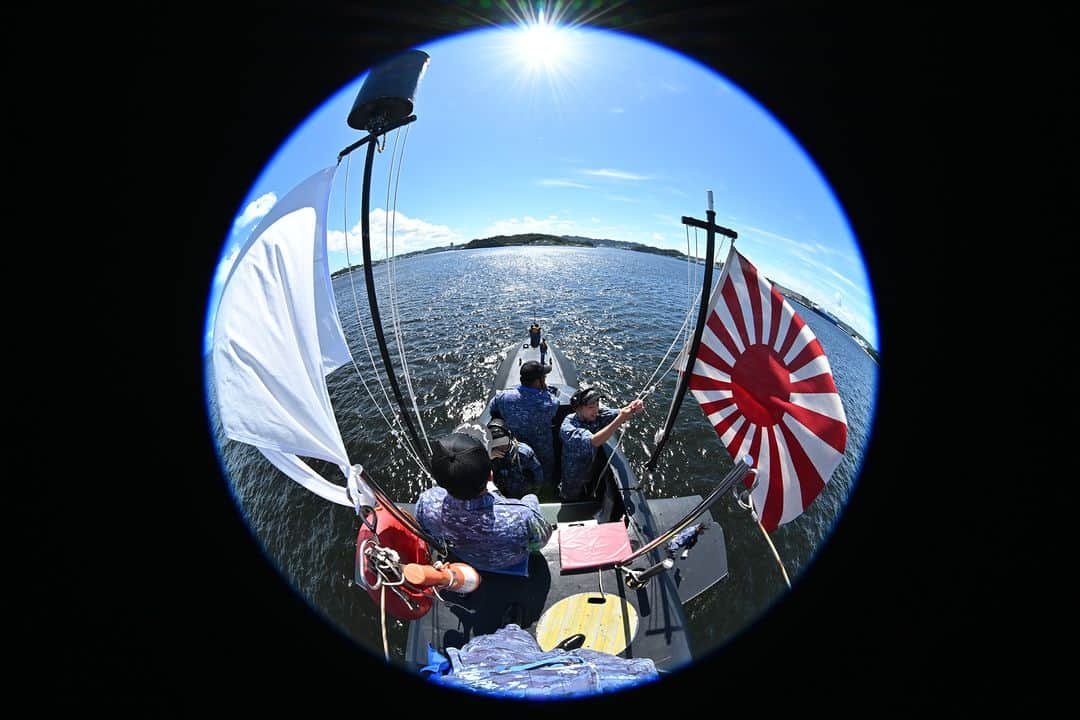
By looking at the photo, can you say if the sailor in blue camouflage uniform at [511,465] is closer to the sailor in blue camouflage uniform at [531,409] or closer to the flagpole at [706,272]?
the sailor in blue camouflage uniform at [531,409]

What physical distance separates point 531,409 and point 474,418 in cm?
612

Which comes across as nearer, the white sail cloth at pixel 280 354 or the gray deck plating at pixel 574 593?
the white sail cloth at pixel 280 354

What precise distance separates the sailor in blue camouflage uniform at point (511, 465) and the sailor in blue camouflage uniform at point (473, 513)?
1011mm

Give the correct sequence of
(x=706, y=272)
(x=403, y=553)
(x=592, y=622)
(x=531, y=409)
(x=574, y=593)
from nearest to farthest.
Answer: (x=403, y=553) → (x=592, y=622) → (x=574, y=593) → (x=706, y=272) → (x=531, y=409)

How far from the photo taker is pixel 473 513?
2678 millimetres

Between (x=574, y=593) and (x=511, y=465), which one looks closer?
(x=574, y=593)

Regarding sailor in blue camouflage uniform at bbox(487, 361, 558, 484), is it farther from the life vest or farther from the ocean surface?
the life vest

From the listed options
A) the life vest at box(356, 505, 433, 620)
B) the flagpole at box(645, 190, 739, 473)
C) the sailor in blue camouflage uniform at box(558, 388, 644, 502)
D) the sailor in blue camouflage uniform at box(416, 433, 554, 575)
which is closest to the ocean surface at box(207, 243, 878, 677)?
the flagpole at box(645, 190, 739, 473)

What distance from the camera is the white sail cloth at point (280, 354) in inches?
86.6

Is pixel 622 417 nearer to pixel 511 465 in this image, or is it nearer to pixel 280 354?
pixel 511 465

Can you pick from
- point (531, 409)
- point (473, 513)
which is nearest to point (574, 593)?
point (473, 513)

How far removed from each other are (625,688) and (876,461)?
115 inches

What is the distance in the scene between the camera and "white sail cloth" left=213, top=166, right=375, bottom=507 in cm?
220

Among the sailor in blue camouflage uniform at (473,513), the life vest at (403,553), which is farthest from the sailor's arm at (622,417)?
the life vest at (403,553)
